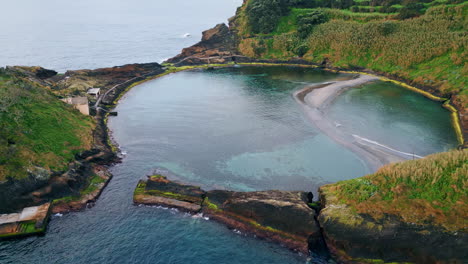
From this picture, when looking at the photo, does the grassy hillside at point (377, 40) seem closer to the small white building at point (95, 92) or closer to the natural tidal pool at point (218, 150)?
the natural tidal pool at point (218, 150)

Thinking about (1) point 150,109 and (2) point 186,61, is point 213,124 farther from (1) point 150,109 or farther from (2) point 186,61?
(2) point 186,61

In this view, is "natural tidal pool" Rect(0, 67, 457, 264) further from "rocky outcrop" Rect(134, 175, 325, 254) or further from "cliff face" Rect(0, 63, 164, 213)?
"cliff face" Rect(0, 63, 164, 213)

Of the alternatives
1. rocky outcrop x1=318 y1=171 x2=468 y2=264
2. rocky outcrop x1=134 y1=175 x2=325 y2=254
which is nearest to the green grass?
rocky outcrop x1=134 y1=175 x2=325 y2=254

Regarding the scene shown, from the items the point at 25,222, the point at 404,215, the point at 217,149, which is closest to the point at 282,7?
the point at 217,149

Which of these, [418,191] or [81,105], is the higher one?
[81,105]


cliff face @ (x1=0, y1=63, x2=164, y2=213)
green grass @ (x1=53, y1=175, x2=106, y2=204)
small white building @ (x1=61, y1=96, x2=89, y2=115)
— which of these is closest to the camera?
cliff face @ (x1=0, y1=63, x2=164, y2=213)

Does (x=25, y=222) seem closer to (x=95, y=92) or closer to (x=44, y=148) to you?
(x=44, y=148)

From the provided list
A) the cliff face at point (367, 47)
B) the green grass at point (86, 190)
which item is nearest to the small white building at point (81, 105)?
the green grass at point (86, 190)
